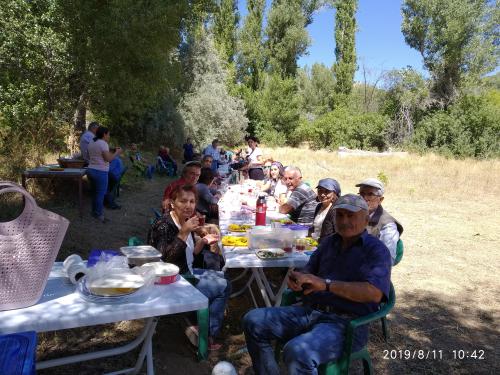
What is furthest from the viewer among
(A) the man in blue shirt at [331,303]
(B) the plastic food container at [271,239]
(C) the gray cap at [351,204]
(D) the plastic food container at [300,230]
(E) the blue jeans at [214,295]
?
(D) the plastic food container at [300,230]

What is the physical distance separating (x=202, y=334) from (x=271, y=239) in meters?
0.89

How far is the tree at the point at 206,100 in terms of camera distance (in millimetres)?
21859

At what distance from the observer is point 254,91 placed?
32.3m

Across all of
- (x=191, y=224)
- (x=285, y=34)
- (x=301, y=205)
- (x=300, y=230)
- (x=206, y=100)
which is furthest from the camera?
(x=285, y=34)

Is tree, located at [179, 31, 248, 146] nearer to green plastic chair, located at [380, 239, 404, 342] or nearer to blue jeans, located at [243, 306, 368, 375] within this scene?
green plastic chair, located at [380, 239, 404, 342]

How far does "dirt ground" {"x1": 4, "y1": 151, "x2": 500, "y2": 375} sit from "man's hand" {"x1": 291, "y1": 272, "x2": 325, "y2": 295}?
3.51ft

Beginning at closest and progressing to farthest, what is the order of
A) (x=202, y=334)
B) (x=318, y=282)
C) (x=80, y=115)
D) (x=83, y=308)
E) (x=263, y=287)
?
(x=83, y=308), (x=318, y=282), (x=202, y=334), (x=263, y=287), (x=80, y=115)

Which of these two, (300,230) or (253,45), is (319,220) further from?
(253,45)

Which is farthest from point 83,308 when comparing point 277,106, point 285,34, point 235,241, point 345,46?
point 345,46

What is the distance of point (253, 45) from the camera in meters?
31.6

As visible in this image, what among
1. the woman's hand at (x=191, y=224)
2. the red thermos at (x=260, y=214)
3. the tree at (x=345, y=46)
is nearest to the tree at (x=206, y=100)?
the tree at (x=345, y=46)

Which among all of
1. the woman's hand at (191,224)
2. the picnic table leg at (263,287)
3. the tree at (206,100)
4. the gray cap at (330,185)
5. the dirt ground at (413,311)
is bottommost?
the dirt ground at (413,311)

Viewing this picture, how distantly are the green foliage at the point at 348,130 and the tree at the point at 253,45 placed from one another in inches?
224

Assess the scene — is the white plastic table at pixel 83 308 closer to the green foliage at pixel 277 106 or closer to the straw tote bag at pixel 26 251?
the straw tote bag at pixel 26 251
